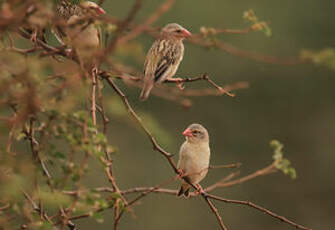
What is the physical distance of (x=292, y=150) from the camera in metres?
20.8

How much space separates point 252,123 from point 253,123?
24 millimetres

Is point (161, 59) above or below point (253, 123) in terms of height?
below

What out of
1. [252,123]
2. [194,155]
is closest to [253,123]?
[252,123]

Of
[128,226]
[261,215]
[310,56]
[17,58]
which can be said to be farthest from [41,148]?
[261,215]

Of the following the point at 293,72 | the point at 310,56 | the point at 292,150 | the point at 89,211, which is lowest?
the point at 89,211

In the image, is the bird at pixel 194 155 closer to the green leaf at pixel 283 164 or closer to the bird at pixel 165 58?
the bird at pixel 165 58

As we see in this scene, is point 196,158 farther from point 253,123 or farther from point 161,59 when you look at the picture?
point 253,123

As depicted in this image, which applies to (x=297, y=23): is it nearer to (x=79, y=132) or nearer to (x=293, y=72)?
A: (x=293, y=72)

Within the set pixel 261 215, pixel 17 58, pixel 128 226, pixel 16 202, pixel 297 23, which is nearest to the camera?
pixel 17 58

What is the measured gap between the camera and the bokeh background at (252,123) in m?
18.3

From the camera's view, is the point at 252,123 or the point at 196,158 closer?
the point at 196,158

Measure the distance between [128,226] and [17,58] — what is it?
50.5 feet

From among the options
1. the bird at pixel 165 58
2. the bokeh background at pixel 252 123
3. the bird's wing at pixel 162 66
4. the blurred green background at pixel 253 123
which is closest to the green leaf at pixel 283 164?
the bird at pixel 165 58

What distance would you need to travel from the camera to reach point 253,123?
21.2m
